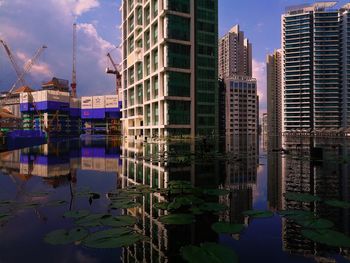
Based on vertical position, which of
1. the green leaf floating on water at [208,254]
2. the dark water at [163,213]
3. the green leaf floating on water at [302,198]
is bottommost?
the dark water at [163,213]

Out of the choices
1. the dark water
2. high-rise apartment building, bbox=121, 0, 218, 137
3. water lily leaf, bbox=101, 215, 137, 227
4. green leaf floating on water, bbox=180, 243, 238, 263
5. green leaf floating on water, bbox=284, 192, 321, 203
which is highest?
high-rise apartment building, bbox=121, 0, 218, 137

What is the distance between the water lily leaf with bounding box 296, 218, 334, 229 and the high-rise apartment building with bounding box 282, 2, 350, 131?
196m

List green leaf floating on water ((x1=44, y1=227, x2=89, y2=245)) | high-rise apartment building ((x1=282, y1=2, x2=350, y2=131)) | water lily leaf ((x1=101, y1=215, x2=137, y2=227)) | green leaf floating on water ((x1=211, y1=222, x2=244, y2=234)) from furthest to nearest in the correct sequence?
high-rise apartment building ((x1=282, y1=2, x2=350, y2=131)) < water lily leaf ((x1=101, y1=215, x2=137, y2=227)) < green leaf floating on water ((x1=211, y1=222, x2=244, y2=234)) < green leaf floating on water ((x1=44, y1=227, x2=89, y2=245))

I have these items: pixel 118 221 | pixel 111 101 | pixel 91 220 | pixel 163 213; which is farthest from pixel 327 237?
pixel 111 101

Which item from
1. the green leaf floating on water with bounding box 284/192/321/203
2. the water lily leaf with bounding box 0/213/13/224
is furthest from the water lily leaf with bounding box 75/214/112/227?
the green leaf floating on water with bounding box 284/192/321/203

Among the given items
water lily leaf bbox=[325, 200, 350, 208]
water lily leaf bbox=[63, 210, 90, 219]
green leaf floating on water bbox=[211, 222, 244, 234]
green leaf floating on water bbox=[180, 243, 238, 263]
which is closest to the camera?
green leaf floating on water bbox=[180, 243, 238, 263]

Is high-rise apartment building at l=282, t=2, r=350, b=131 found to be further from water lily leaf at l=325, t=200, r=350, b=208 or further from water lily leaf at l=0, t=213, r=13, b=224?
water lily leaf at l=0, t=213, r=13, b=224

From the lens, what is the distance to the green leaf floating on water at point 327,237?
595 centimetres

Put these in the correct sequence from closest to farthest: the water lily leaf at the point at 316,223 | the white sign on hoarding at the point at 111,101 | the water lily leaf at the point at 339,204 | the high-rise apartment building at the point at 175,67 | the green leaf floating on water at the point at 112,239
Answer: the green leaf floating on water at the point at 112,239 → the water lily leaf at the point at 316,223 → the water lily leaf at the point at 339,204 → the high-rise apartment building at the point at 175,67 → the white sign on hoarding at the point at 111,101

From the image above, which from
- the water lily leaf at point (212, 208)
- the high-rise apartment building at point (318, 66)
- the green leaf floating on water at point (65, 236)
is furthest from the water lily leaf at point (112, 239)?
the high-rise apartment building at point (318, 66)

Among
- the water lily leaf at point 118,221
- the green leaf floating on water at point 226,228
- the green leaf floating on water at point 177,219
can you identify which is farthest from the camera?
the green leaf floating on water at point 177,219

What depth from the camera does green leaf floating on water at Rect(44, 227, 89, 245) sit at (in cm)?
635

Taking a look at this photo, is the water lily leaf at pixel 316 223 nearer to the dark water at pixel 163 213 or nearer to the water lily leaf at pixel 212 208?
the dark water at pixel 163 213

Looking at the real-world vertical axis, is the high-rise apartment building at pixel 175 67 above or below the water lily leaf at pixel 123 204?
above
